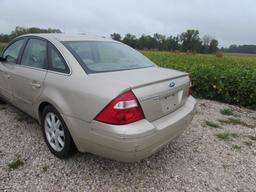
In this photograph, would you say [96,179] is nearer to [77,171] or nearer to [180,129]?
[77,171]

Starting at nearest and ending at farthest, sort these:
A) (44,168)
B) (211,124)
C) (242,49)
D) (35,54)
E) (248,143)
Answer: (44,168) < (35,54) < (248,143) < (211,124) < (242,49)

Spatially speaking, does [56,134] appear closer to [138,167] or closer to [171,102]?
[138,167]

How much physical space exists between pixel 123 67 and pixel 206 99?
12.1ft

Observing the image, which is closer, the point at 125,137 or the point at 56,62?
the point at 125,137

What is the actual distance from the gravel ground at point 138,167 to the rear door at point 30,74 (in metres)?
0.57

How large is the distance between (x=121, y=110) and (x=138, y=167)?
1032 millimetres

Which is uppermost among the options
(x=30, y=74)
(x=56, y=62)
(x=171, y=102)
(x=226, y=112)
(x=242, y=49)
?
(x=242, y=49)

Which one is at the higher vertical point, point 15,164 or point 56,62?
point 56,62

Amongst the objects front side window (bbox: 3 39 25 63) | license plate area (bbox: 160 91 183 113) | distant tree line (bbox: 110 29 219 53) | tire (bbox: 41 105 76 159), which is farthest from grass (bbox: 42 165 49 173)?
distant tree line (bbox: 110 29 219 53)

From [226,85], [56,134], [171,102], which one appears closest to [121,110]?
[171,102]

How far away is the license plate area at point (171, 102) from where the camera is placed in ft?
7.38

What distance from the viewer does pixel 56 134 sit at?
264 centimetres

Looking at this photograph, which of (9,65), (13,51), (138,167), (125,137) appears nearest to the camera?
(125,137)

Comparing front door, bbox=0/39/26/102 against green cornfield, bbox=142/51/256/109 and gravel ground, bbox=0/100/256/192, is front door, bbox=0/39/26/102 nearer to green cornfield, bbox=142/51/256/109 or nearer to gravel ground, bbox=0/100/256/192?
gravel ground, bbox=0/100/256/192
